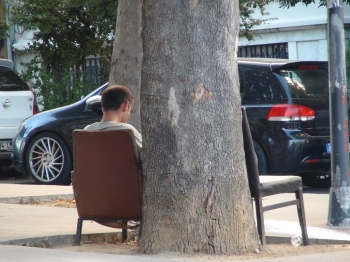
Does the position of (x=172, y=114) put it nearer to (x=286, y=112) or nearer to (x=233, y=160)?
(x=233, y=160)

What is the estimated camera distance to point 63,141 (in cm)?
1252

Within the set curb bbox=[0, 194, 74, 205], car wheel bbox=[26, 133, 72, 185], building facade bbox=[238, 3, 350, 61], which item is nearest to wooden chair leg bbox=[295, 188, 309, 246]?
curb bbox=[0, 194, 74, 205]

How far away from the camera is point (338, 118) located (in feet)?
25.8

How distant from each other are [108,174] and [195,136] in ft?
2.69

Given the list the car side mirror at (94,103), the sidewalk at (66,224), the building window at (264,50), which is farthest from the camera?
the building window at (264,50)

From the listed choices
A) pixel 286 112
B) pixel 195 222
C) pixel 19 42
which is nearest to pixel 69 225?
pixel 195 222

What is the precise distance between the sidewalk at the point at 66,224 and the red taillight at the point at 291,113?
3.03ft

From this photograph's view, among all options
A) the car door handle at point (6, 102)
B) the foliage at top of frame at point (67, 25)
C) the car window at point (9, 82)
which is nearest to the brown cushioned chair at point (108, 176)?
the car door handle at point (6, 102)

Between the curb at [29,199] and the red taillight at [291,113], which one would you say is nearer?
the curb at [29,199]

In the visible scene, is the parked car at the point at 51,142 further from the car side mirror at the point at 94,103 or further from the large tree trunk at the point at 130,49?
the large tree trunk at the point at 130,49

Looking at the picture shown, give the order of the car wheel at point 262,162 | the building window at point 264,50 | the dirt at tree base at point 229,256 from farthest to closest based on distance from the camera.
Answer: the building window at point 264,50 → the car wheel at point 262,162 → the dirt at tree base at point 229,256

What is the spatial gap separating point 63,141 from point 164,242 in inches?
257

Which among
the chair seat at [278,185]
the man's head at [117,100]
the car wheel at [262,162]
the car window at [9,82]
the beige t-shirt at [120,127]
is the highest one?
the car window at [9,82]

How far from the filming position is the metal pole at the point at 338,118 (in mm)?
7855
